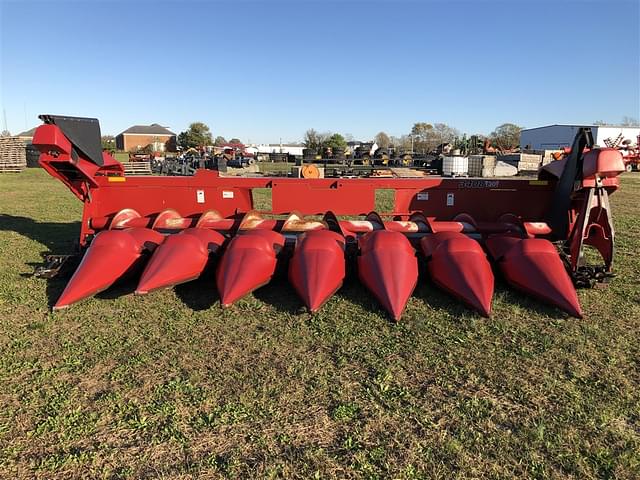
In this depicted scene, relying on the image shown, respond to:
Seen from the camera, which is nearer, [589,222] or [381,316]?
[381,316]

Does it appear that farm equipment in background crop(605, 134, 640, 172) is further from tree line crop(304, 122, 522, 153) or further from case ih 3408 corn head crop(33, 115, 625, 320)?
tree line crop(304, 122, 522, 153)

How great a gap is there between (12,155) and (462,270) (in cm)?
3013

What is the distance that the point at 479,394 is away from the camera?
259 centimetres

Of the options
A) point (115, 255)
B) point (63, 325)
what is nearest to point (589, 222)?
point (115, 255)

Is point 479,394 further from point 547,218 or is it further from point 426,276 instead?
point 547,218

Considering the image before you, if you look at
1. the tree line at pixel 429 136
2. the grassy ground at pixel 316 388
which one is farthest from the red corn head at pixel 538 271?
the tree line at pixel 429 136

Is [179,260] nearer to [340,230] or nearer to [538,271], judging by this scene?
[340,230]

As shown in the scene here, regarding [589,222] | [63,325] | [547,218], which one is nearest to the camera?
[63,325]

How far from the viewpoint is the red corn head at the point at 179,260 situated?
369 centimetres

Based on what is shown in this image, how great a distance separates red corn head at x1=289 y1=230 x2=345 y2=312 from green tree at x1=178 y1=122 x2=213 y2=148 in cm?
7257

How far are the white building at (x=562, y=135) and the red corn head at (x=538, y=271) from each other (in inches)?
1875

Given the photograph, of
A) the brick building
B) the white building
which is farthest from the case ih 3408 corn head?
the brick building

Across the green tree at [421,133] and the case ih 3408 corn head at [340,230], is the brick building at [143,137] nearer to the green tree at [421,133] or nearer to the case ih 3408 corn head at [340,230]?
the green tree at [421,133]

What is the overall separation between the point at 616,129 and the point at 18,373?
203 ft
